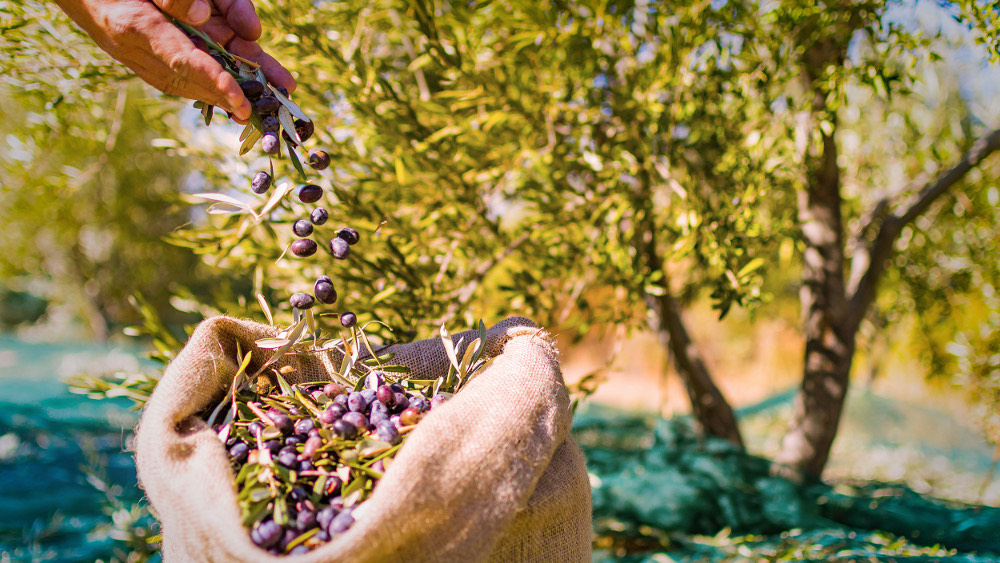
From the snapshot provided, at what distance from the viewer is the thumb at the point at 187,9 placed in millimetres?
946

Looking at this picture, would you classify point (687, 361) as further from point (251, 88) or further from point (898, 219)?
point (251, 88)

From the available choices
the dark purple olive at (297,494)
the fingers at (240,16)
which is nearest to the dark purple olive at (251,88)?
the fingers at (240,16)

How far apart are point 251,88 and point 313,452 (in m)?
0.66

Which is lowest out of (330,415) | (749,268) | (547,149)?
(330,415)

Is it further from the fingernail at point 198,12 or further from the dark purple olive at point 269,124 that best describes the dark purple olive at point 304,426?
the fingernail at point 198,12

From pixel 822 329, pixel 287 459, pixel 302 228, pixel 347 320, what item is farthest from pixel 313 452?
pixel 822 329

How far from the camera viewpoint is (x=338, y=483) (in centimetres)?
90

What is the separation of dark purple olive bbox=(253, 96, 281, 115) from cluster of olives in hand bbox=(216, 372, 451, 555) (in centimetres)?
53

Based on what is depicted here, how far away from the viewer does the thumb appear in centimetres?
95

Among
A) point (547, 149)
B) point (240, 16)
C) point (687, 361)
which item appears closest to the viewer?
point (240, 16)

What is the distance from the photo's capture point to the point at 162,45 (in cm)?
93

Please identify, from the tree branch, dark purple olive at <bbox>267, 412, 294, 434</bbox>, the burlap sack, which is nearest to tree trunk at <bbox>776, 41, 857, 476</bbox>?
the tree branch

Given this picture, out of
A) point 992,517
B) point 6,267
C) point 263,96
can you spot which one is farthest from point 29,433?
point 6,267

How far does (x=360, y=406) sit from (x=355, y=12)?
1589 mm
